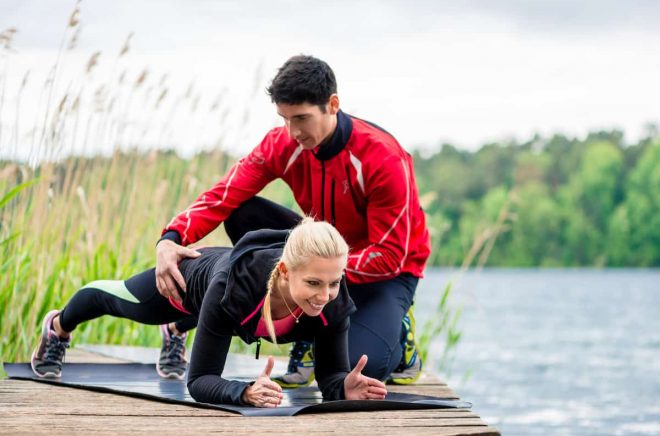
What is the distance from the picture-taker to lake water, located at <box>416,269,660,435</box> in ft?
29.1

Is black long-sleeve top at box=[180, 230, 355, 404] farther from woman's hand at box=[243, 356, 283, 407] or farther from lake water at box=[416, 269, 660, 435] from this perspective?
lake water at box=[416, 269, 660, 435]

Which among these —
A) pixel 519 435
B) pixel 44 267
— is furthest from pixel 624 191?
pixel 44 267

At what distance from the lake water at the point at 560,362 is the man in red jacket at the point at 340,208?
56.6 inches

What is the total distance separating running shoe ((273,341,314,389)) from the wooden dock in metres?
0.70

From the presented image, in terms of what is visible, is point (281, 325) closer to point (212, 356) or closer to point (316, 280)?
point (212, 356)

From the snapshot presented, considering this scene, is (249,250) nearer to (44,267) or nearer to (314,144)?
(314,144)

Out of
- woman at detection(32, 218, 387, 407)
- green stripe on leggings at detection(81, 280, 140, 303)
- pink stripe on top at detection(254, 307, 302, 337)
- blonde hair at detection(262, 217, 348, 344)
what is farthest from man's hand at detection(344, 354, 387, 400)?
green stripe on leggings at detection(81, 280, 140, 303)

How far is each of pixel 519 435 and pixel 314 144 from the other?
4.97 m

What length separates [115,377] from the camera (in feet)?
12.8

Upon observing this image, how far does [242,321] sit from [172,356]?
1008 mm

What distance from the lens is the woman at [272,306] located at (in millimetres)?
2922

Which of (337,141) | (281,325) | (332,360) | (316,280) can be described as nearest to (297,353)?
(332,360)

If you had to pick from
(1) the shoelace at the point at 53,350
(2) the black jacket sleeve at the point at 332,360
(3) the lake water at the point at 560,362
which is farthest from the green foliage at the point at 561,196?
(2) the black jacket sleeve at the point at 332,360

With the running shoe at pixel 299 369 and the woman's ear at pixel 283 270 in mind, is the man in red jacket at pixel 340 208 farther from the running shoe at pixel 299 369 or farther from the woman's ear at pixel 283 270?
the woman's ear at pixel 283 270
